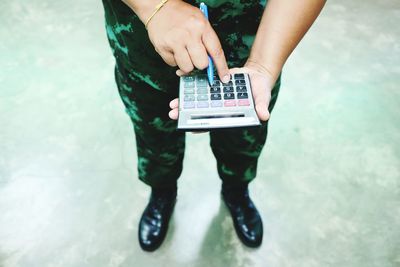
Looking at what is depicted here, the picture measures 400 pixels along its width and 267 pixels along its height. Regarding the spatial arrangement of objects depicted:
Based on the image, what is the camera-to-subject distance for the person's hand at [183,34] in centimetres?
44

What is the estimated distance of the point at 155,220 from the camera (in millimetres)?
937

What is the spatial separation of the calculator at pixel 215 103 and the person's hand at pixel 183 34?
0.23 ft

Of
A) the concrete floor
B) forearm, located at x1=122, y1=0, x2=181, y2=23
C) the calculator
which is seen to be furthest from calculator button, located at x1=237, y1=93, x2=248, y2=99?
the concrete floor

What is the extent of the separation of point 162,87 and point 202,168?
56cm

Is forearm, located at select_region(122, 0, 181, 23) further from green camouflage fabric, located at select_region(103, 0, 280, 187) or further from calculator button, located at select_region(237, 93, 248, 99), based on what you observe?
calculator button, located at select_region(237, 93, 248, 99)

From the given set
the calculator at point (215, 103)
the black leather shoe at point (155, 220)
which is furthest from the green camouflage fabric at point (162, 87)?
the black leather shoe at point (155, 220)

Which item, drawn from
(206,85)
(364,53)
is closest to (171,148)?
(206,85)

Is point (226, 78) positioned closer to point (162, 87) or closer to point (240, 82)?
point (240, 82)

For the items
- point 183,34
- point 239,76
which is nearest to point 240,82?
point 239,76

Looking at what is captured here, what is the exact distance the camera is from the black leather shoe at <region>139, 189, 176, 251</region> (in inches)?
36.1

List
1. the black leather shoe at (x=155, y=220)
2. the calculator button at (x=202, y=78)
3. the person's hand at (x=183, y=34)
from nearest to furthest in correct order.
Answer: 1. the person's hand at (x=183, y=34)
2. the calculator button at (x=202, y=78)
3. the black leather shoe at (x=155, y=220)

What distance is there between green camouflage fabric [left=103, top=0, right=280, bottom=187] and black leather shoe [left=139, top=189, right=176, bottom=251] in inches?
5.2

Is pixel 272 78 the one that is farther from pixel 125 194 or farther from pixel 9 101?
pixel 9 101

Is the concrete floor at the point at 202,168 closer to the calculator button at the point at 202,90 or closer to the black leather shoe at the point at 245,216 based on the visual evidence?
the black leather shoe at the point at 245,216
